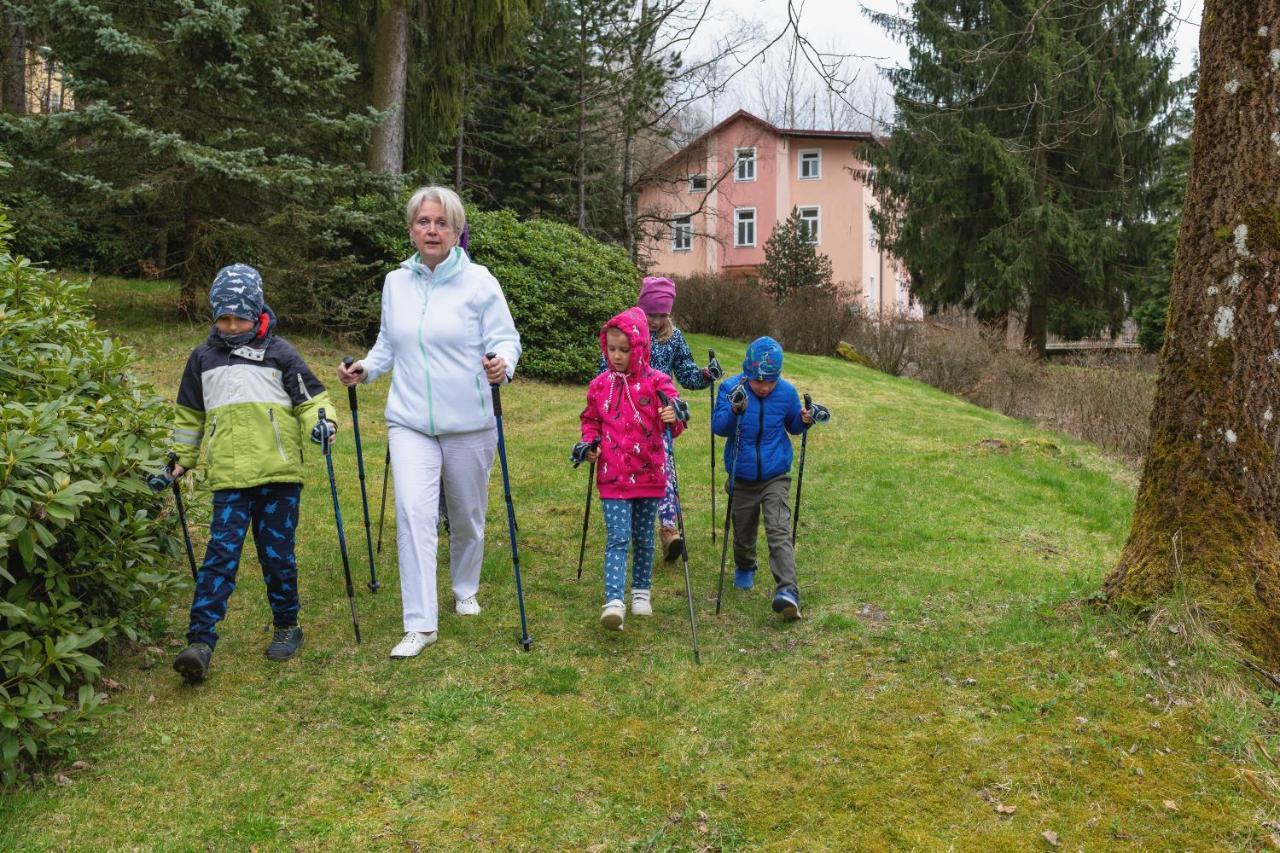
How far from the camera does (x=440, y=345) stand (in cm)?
456

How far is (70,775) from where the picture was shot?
3.55 metres

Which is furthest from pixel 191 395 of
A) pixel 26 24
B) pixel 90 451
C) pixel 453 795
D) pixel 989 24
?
pixel 989 24

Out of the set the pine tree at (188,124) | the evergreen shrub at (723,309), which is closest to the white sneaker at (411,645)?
the pine tree at (188,124)

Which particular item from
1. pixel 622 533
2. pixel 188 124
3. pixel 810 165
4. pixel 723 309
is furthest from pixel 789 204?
pixel 622 533

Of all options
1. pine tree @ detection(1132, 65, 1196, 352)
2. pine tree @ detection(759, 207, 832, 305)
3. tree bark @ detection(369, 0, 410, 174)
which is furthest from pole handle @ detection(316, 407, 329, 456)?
pine tree @ detection(759, 207, 832, 305)

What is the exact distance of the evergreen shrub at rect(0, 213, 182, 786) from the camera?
131 inches

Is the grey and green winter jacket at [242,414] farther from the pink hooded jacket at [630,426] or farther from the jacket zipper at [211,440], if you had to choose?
the pink hooded jacket at [630,426]

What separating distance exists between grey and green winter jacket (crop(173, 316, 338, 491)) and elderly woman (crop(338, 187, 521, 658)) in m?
0.37

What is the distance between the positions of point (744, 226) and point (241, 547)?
122 feet

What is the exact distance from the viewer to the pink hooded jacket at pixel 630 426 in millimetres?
4898

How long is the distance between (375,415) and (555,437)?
7.66ft

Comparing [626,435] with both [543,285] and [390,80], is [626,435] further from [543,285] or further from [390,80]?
[390,80]

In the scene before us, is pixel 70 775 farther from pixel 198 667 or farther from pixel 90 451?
pixel 90 451

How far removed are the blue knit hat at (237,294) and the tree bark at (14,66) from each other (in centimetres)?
1291
